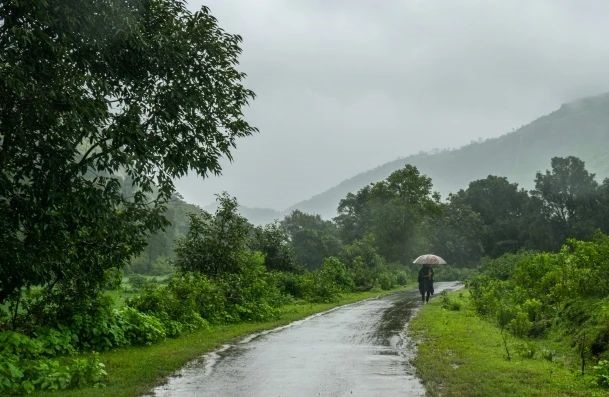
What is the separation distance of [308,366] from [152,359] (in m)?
3.47

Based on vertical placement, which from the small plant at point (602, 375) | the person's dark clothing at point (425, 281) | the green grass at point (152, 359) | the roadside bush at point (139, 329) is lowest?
the small plant at point (602, 375)

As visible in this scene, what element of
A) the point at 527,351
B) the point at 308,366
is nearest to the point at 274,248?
the point at 527,351

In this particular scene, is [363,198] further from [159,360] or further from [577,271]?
[159,360]

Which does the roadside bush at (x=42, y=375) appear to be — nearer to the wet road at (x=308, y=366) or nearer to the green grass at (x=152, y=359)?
the green grass at (x=152, y=359)

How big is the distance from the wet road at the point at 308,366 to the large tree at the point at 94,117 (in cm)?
321

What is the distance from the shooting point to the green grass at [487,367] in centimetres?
958

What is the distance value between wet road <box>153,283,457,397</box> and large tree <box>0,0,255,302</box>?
321cm

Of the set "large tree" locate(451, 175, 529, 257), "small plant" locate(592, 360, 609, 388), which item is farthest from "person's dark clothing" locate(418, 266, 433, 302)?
"large tree" locate(451, 175, 529, 257)

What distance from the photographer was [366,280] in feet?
160

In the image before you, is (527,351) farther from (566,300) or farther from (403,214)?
(403,214)

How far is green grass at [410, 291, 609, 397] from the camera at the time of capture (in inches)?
377

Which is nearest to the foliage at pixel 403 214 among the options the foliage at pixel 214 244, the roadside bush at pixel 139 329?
the foliage at pixel 214 244

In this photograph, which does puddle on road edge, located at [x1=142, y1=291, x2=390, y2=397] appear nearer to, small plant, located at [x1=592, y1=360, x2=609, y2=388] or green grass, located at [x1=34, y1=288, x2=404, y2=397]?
green grass, located at [x1=34, y1=288, x2=404, y2=397]

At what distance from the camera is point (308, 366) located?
11750 mm
